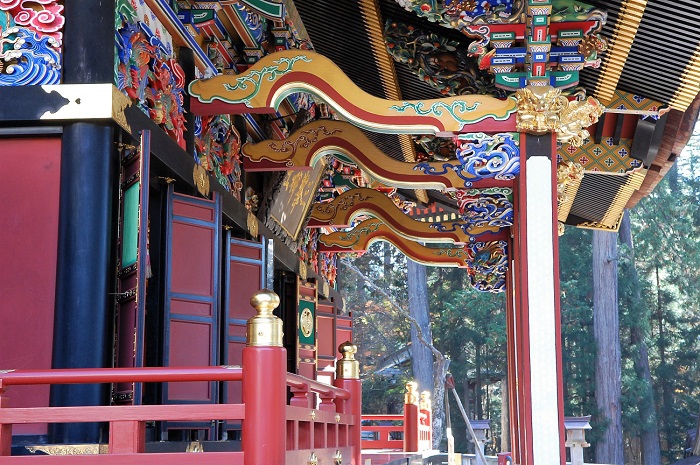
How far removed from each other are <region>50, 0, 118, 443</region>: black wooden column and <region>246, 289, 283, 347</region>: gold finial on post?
4.18 ft

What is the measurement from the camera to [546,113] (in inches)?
225

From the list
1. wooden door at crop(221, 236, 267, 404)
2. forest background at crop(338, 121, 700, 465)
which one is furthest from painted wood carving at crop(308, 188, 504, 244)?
forest background at crop(338, 121, 700, 465)

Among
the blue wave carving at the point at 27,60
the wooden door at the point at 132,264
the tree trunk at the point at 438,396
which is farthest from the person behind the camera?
the tree trunk at the point at 438,396

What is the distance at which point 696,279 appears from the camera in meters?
27.1

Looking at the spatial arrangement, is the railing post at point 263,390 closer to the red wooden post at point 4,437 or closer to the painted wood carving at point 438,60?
the red wooden post at point 4,437

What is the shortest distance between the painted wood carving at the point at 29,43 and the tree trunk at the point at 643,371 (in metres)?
22.1

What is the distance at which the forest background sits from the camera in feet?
79.5

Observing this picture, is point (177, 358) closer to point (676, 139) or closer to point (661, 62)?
point (661, 62)

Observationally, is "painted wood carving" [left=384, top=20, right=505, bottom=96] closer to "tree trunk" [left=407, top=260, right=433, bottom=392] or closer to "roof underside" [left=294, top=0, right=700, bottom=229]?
"roof underside" [left=294, top=0, right=700, bottom=229]

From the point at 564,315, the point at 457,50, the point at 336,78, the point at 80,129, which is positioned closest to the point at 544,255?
the point at 336,78

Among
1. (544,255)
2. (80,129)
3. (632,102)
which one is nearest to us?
(80,129)

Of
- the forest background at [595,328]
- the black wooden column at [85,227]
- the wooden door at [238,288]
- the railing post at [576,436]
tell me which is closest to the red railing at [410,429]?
the railing post at [576,436]

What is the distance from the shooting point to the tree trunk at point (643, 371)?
80.3 feet

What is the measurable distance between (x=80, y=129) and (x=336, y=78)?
5.55ft
